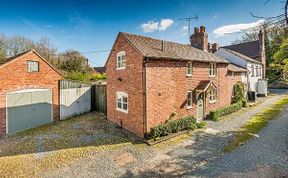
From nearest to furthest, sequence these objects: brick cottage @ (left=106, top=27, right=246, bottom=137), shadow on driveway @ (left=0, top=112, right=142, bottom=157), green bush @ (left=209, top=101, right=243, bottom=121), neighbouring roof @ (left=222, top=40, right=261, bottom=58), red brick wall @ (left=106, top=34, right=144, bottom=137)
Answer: shadow on driveway @ (left=0, top=112, right=142, bottom=157) → brick cottage @ (left=106, top=27, right=246, bottom=137) → red brick wall @ (left=106, top=34, right=144, bottom=137) → green bush @ (left=209, top=101, right=243, bottom=121) → neighbouring roof @ (left=222, top=40, right=261, bottom=58)

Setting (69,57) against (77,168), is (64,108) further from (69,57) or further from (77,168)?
(69,57)

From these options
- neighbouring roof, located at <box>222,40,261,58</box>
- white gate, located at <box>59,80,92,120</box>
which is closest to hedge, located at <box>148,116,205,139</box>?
white gate, located at <box>59,80,92,120</box>

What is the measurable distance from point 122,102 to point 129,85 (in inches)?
72.8

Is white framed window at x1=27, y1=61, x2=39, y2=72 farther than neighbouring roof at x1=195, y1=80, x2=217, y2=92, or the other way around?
neighbouring roof at x1=195, y1=80, x2=217, y2=92

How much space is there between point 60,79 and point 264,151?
1691cm

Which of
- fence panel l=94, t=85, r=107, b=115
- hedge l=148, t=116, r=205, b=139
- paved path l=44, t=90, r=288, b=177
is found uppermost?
fence panel l=94, t=85, r=107, b=115

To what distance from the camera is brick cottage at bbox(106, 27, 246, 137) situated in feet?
39.3

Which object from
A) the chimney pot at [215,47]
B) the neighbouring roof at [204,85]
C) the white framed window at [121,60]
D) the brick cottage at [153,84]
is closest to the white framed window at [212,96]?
the brick cottage at [153,84]

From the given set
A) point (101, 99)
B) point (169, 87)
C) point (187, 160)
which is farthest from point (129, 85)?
point (101, 99)

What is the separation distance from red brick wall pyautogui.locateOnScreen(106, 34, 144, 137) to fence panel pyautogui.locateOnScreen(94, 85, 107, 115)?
8.43ft

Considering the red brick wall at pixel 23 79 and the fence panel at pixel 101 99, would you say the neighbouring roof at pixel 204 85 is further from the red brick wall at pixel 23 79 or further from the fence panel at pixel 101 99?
the red brick wall at pixel 23 79

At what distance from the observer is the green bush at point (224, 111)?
16.7 meters

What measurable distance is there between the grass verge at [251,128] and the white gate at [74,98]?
1440 centimetres

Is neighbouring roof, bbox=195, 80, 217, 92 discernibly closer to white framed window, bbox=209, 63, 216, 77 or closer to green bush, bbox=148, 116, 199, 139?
white framed window, bbox=209, 63, 216, 77
